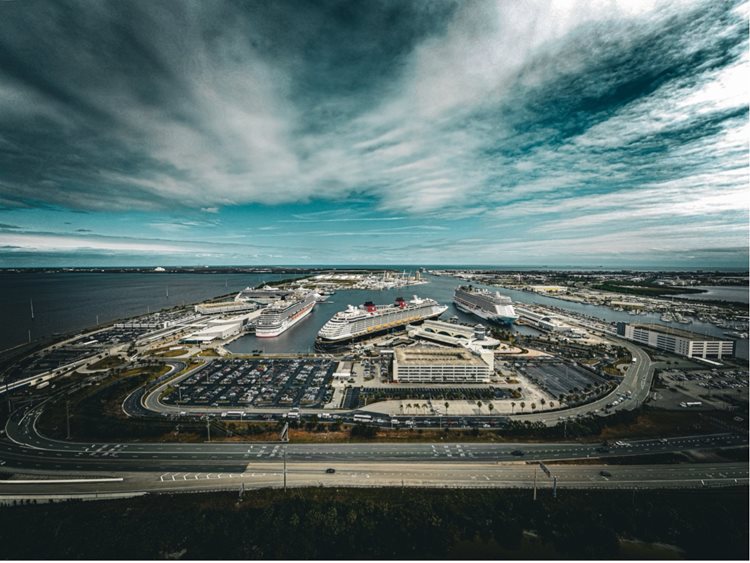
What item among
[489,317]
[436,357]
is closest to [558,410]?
[436,357]

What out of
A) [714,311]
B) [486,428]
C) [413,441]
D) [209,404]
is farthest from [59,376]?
[714,311]

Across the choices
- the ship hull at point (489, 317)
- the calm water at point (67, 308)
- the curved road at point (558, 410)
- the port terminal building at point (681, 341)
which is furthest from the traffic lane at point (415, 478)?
the calm water at point (67, 308)

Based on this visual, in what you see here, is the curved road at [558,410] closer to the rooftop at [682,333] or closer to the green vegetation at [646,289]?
the rooftop at [682,333]

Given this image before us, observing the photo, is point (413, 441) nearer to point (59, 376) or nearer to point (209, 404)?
point (209, 404)

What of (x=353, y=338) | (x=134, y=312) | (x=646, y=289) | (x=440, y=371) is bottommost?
(x=353, y=338)

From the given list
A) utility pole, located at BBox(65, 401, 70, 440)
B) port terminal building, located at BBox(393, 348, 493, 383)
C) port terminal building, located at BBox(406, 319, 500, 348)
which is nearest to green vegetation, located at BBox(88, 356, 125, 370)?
utility pole, located at BBox(65, 401, 70, 440)

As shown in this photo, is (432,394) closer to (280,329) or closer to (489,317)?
(280,329)

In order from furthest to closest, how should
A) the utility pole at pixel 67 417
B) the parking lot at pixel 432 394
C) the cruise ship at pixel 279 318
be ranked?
1. the cruise ship at pixel 279 318
2. the parking lot at pixel 432 394
3. the utility pole at pixel 67 417
